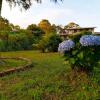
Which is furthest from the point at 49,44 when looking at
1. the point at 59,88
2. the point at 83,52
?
the point at 59,88

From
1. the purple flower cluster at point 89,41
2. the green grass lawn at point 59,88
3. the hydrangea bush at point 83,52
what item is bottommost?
the green grass lawn at point 59,88

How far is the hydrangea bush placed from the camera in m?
8.81

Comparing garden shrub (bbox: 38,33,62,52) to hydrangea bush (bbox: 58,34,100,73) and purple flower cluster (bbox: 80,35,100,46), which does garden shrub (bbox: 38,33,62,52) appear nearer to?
hydrangea bush (bbox: 58,34,100,73)

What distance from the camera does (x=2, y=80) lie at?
36.5 feet

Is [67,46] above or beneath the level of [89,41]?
beneath

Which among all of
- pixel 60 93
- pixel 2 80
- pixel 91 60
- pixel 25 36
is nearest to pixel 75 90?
pixel 60 93

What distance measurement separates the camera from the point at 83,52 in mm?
8875

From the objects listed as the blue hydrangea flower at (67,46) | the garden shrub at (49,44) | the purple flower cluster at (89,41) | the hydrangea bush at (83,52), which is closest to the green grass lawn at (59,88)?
the hydrangea bush at (83,52)

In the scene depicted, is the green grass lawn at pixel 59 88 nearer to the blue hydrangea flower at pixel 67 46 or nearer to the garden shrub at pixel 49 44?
the blue hydrangea flower at pixel 67 46

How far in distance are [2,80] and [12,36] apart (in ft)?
75.8

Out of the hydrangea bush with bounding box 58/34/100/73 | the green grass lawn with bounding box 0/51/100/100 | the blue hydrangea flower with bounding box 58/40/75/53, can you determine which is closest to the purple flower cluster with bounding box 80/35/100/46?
the hydrangea bush with bounding box 58/34/100/73

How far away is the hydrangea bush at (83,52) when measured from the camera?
Result: 881 cm

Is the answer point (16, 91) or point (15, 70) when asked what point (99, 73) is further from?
point (15, 70)

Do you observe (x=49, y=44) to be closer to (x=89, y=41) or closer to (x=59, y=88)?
(x=89, y=41)
